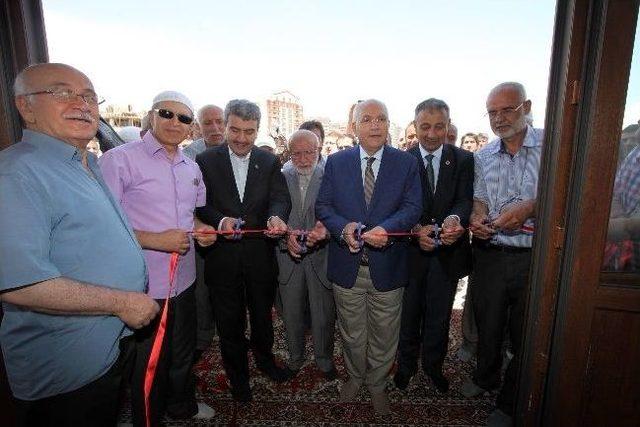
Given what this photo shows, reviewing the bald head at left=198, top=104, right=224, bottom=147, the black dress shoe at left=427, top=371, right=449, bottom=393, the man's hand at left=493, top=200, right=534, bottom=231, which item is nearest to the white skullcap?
the bald head at left=198, top=104, right=224, bottom=147

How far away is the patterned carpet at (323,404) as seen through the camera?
2.93 meters

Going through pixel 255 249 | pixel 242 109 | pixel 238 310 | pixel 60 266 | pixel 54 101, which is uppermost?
pixel 242 109

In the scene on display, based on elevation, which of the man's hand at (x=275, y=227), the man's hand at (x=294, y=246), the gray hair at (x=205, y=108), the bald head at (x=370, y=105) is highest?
the gray hair at (x=205, y=108)

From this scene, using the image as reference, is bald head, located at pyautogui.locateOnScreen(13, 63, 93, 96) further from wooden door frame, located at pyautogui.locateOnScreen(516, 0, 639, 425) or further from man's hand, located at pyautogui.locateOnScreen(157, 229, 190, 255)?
wooden door frame, located at pyautogui.locateOnScreen(516, 0, 639, 425)

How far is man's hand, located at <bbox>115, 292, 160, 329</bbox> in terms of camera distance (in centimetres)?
154

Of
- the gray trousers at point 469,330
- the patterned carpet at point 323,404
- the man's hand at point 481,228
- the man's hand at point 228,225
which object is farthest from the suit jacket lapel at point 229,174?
the gray trousers at point 469,330

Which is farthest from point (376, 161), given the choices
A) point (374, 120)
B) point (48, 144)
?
point (48, 144)

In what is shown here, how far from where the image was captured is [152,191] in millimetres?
2334

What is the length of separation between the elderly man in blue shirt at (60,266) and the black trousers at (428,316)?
2.34m

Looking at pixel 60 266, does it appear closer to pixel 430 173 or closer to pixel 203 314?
pixel 203 314

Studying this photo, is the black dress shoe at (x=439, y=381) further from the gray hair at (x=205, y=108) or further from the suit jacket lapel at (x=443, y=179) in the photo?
the gray hair at (x=205, y=108)

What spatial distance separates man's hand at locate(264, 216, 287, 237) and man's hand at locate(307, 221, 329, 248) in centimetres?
25

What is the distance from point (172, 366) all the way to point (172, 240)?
113cm

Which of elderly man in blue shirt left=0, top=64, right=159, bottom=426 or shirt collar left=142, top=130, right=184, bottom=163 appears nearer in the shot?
elderly man in blue shirt left=0, top=64, right=159, bottom=426
